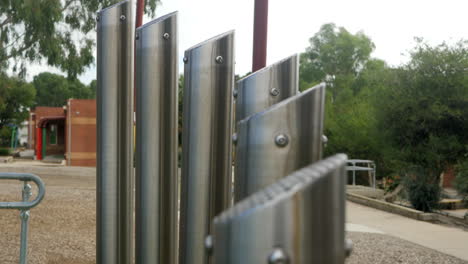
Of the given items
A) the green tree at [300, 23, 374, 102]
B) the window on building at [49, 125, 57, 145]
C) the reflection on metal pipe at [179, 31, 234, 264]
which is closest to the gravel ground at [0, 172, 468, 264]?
the reflection on metal pipe at [179, 31, 234, 264]

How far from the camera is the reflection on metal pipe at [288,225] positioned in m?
0.85

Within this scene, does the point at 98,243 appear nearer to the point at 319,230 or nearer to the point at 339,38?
the point at 319,230

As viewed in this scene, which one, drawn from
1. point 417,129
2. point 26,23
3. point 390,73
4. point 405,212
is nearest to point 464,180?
point 405,212

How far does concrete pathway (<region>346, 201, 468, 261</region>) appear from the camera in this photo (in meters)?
6.97

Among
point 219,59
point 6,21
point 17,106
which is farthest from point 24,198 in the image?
point 17,106

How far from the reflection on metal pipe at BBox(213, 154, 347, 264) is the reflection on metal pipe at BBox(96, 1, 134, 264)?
1.85 meters

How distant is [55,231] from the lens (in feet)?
22.8

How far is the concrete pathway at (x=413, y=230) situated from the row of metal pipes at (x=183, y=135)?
4.83m

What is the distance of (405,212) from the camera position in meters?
10.5

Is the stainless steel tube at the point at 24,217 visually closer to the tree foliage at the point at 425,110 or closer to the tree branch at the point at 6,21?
the tree foliage at the point at 425,110

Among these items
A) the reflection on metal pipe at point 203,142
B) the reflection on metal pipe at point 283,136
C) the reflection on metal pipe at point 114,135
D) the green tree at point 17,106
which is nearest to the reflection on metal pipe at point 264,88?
the reflection on metal pipe at point 203,142

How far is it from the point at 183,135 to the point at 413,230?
717cm

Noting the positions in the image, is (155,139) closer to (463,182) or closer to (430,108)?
(463,182)

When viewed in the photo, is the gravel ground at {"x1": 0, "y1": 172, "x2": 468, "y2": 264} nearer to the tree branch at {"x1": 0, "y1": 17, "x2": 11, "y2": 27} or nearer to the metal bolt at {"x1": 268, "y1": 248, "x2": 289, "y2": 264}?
the metal bolt at {"x1": 268, "y1": 248, "x2": 289, "y2": 264}
